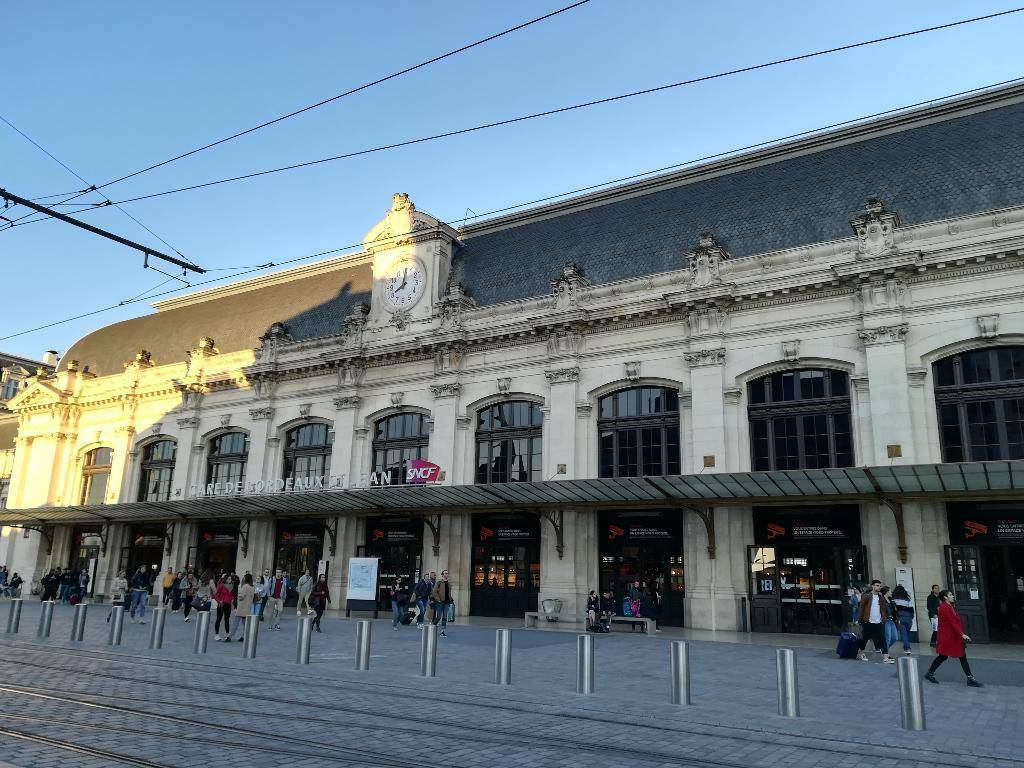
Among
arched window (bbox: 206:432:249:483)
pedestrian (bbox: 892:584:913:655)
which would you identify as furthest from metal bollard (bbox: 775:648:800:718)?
arched window (bbox: 206:432:249:483)

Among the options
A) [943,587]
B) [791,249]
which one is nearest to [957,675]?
[943,587]

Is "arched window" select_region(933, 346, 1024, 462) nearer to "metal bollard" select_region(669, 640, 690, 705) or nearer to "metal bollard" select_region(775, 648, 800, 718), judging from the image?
"metal bollard" select_region(775, 648, 800, 718)

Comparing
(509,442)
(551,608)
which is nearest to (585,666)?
(551,608)

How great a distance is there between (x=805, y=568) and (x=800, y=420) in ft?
16.3

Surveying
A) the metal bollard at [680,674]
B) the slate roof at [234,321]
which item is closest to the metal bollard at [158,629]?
the metal bollard at [680,674]

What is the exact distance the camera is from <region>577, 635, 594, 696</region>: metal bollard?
12969mm

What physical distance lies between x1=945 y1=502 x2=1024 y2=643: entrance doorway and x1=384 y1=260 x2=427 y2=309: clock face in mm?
23459

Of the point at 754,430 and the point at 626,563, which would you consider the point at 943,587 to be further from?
the point at 626,563

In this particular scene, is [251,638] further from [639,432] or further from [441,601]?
[639,432]

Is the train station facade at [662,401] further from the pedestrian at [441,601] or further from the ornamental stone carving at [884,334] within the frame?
the pedestrian at [441,601]

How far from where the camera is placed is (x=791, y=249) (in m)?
27.8

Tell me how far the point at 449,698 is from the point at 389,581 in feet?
74.2

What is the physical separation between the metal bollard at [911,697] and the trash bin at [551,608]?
18481 mm

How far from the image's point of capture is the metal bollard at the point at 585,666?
12969 mm
